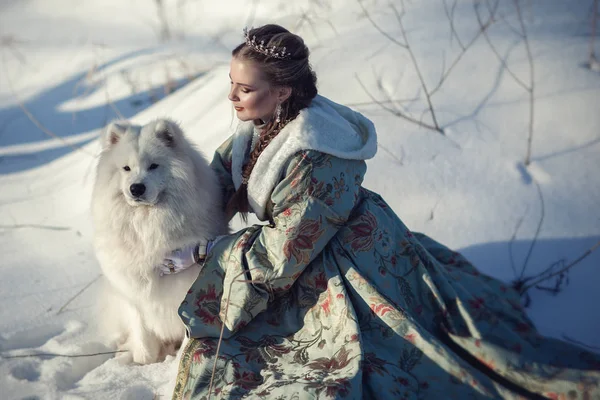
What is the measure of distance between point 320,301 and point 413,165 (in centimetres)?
151

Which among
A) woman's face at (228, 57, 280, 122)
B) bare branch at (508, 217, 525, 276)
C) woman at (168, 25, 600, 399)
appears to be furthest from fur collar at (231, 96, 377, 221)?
bare branch at (508, 217, 525, 276)

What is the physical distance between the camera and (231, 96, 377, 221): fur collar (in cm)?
179

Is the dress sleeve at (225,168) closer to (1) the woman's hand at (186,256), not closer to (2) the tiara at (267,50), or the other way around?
(1) the woman's hand at (186,256)

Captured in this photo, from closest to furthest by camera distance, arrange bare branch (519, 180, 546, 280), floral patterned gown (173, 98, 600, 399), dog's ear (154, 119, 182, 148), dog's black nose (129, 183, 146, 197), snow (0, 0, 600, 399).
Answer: floral patterned gown (173, 98, 600, 399)
dog's black nose (129, 183, 146, 197)
dog's ear (154, 119, 182, 148)
snow (0, 0, 600, 399)
bare branch (519, 180, 546, 280)

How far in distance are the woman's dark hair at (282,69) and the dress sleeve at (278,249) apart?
21cm

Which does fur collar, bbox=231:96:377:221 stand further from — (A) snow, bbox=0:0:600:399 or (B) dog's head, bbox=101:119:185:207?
(A) snow, bbox=0:0:600:399

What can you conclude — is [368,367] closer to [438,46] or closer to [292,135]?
[292,135]

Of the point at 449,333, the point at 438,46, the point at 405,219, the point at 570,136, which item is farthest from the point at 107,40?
the point at 449,333

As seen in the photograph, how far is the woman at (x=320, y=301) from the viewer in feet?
5.47

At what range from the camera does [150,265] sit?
6.36 ft

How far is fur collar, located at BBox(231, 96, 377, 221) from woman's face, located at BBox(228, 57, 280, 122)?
0.13 metres

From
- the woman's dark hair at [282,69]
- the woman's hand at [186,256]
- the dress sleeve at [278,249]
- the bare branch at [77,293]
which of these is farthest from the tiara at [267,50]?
the bare branch at [77,293]

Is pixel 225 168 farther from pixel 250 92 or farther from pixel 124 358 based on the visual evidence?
pixel 124 358

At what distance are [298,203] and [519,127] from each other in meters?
2.17
